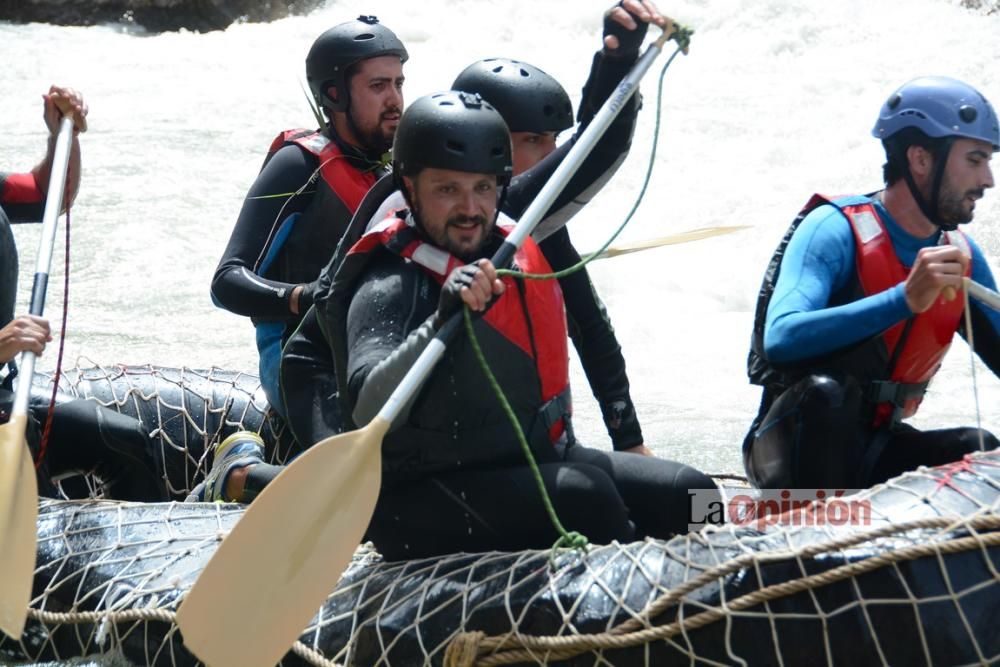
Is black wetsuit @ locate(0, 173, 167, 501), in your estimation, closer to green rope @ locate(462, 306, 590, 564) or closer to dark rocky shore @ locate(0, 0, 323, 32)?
green rope @ locate(462, 306, 590, 564)

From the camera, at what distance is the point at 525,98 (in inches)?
139

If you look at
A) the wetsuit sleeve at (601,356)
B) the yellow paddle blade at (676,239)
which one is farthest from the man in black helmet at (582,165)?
the yellow paddle blade at (676,239)

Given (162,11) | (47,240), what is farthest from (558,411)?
(162,11)

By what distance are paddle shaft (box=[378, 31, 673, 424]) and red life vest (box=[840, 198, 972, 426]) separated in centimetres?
64

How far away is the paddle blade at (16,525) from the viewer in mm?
3230

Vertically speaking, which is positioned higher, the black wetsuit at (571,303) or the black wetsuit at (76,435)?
the black wetsuit at (571,303)

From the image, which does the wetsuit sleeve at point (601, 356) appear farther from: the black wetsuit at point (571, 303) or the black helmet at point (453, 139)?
the black helmet at point (453, 139)

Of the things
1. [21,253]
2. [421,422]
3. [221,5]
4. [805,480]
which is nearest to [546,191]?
[421,422]

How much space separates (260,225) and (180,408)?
2.75ft

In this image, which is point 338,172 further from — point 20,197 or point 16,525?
point 16,525

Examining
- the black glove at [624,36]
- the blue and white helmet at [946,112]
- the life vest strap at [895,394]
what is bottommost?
the life vest strap at [895,394]

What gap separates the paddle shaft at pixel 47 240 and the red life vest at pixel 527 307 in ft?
3.24

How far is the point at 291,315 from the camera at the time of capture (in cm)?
382

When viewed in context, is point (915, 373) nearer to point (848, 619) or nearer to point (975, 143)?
point (975, 143)
